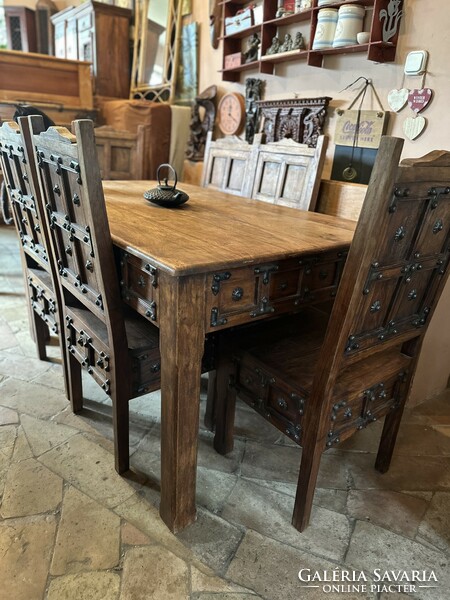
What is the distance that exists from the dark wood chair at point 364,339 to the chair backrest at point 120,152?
1.62 meters

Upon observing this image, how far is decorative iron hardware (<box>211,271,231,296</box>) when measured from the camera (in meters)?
1.08

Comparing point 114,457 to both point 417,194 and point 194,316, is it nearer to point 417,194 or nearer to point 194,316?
point 194,316

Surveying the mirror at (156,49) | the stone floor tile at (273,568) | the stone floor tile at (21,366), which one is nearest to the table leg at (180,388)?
the stone floor tile at (273,568)

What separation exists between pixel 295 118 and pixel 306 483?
75.3 inches

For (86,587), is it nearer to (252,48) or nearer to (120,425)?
(120,425)

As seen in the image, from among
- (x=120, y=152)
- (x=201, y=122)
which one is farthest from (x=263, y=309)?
(x=201, y=122)

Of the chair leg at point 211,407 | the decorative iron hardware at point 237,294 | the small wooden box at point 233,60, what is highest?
the small wooden box at point 233,60

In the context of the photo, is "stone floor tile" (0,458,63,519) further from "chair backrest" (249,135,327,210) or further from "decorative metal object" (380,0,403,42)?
"decorative metal object" (380,0,403,42)

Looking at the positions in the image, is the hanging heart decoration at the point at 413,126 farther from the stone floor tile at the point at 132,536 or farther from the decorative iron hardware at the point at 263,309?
the stone floor tile at the point at 132,536

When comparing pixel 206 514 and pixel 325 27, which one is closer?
pixel 206 514

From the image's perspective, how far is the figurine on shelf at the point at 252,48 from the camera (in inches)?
101

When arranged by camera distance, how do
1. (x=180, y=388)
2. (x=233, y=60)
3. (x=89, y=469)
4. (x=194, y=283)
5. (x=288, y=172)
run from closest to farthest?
(x=194, y=283), (x=180, y=388), (x=89, y=469), (x=288, y=172), (x=233, y=60)

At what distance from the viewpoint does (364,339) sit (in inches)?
46.3

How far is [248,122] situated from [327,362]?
2092 millimetres
